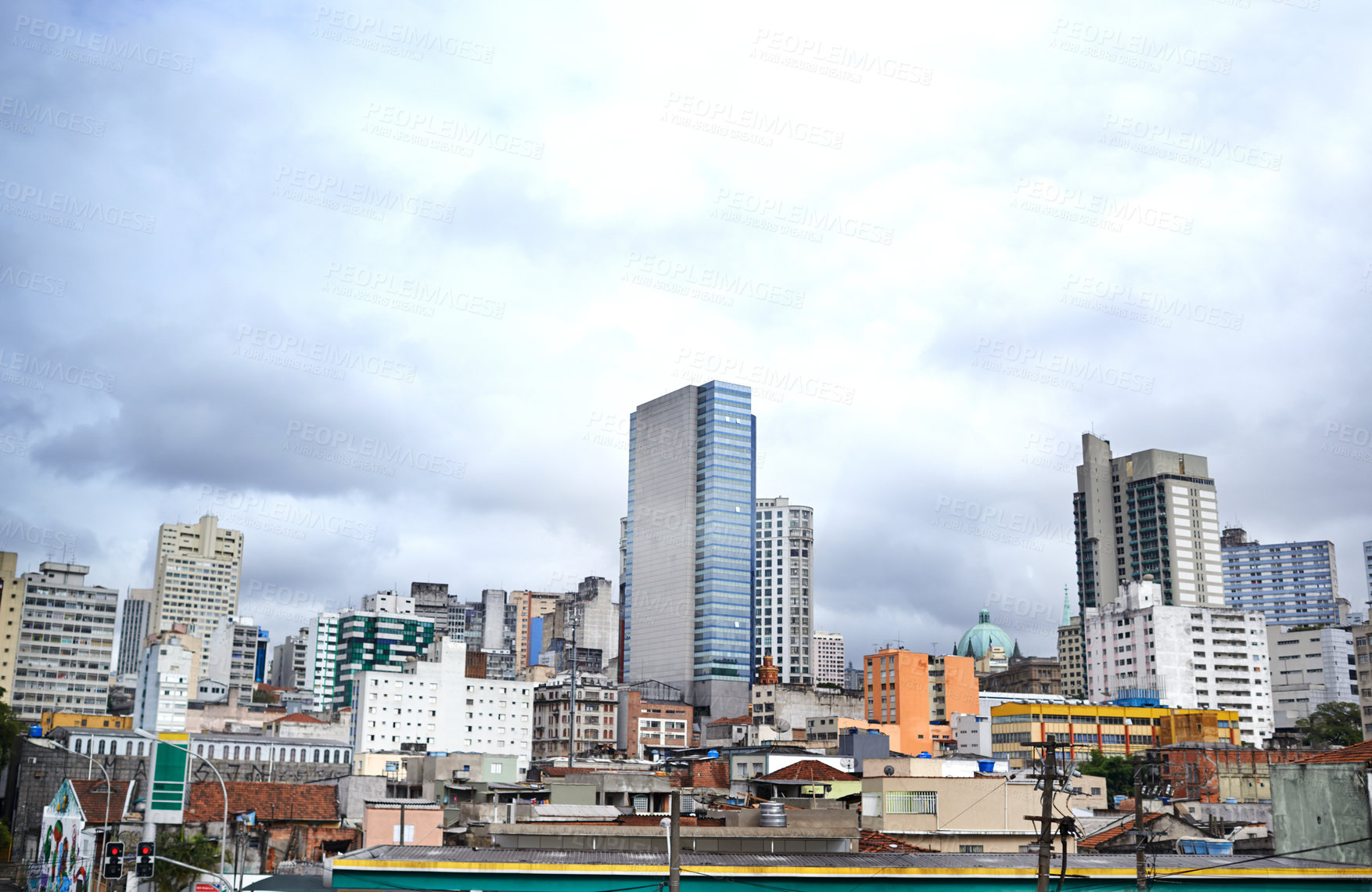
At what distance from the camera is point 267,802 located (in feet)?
316

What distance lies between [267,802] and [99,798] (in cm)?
1207

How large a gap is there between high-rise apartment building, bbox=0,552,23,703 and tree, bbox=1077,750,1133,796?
14894 cm

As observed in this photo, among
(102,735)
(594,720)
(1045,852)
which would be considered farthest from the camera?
(594,720)

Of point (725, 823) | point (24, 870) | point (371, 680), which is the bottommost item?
point (24, 870)

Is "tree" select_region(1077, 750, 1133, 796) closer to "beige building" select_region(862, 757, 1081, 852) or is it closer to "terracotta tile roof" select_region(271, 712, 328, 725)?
"beige building" select_region(862, 757, 1081, 852)

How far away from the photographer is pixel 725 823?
6594 centimetres

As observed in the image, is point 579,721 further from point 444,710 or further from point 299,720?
point 299,720

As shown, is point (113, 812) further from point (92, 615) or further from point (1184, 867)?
point (92, 615)

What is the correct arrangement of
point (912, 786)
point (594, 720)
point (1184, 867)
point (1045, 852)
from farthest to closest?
point (594, 720) → point (912, 786) → point (1184, 867) → point (1045, 852)

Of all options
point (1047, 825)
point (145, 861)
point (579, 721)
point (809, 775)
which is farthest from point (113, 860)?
point (579, 721)

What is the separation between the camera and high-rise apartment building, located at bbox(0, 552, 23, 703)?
18250 cm

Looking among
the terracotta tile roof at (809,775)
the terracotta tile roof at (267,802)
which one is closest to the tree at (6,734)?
the terracotta tile roof at (267,802)

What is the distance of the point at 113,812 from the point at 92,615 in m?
120

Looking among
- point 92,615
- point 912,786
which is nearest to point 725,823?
point 912,786
